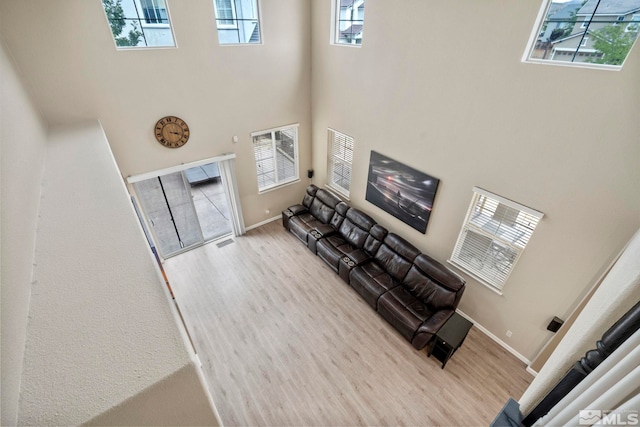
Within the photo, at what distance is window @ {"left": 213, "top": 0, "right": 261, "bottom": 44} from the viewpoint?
192 inches

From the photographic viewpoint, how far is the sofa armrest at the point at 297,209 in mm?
6816

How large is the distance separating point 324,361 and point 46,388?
3.88 meters

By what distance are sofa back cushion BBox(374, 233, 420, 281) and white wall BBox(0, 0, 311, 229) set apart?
10.2 feet

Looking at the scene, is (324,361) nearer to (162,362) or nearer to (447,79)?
(162,362)

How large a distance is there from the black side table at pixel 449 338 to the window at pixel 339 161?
132 inches

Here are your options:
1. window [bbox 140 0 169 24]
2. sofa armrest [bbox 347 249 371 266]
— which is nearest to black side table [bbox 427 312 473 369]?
sofa armrest [bbox 347 249 371 266]

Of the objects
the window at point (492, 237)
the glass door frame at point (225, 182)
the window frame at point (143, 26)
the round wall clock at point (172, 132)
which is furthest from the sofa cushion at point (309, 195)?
the window frame at point (143, 26)

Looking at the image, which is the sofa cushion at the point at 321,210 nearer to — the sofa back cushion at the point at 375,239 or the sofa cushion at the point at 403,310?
the sofa back cushion at the point at 375,239

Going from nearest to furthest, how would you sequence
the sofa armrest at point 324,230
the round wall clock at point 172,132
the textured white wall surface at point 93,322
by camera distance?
the textured white wall surface at point 93,322 < the round wall clock at point 172,132 < the sofa armrest at point 324,230

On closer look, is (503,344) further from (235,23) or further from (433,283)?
(235,23)

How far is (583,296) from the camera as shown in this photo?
138 inches

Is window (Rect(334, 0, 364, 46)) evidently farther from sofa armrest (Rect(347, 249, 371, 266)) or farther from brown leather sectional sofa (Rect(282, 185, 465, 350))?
sofa armrest (Rect(347, 249, 371, 266))

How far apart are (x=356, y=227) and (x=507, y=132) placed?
3103mm

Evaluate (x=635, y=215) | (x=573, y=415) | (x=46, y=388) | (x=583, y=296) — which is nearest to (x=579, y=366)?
(x=573, y=415)
